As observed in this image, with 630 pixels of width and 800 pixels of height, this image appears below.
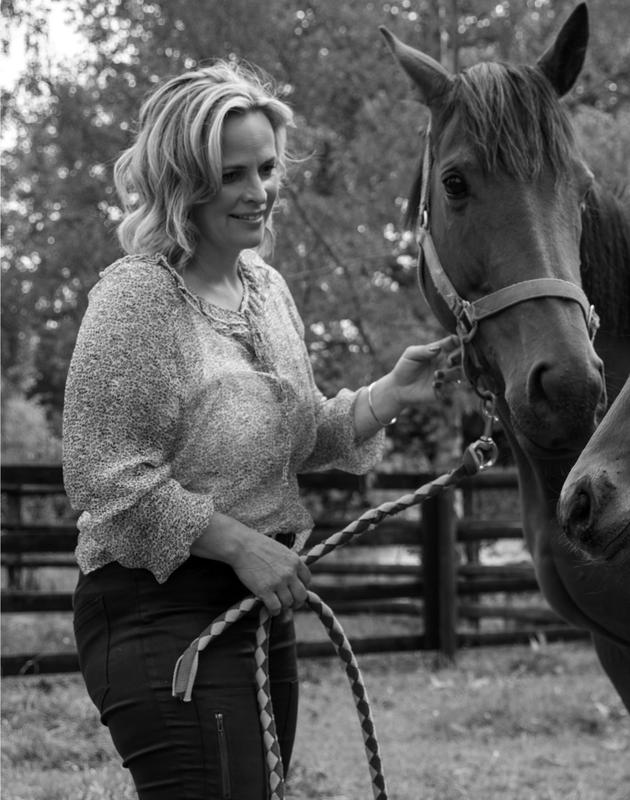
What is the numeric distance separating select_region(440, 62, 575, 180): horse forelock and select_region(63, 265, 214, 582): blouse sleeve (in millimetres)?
907

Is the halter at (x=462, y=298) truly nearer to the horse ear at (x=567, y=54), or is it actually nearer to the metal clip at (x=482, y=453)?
the metal clip at (x=482, y=453)

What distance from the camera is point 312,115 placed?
716 centimetres

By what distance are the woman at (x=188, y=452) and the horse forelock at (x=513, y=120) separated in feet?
1.57

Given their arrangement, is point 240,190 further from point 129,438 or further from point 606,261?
point 606,261

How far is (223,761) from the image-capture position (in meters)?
1.93

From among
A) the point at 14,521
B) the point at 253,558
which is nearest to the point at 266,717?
the point at 253,558

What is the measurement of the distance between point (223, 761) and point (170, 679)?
185 millimetres

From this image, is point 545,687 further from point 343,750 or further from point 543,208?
point 543,208

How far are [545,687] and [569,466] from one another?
13.9 feet

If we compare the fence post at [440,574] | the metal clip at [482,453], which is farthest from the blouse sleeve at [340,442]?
the fence post at [440,574]

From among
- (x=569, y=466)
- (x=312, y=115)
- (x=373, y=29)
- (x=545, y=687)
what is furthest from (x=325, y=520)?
(x=569, y=466)

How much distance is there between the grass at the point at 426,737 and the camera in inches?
173

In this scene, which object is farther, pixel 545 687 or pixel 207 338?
pixel 545 687

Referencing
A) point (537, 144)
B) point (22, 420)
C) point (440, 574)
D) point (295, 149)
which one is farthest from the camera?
point (22, 420)
